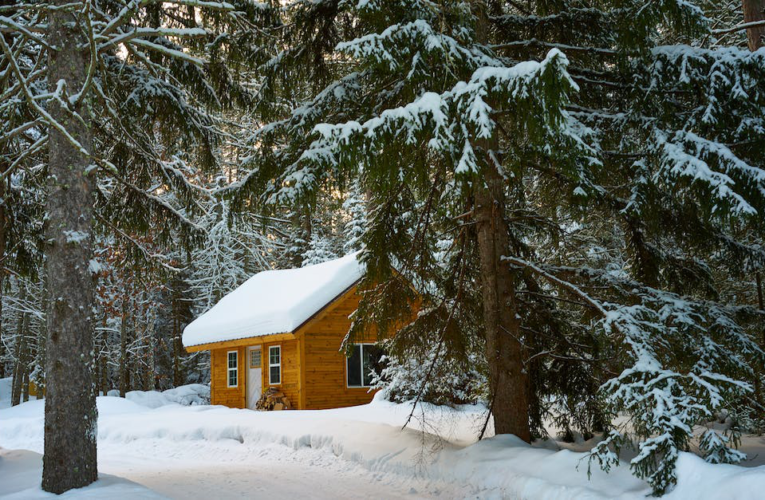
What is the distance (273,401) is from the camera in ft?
59.6

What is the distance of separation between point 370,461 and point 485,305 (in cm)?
309

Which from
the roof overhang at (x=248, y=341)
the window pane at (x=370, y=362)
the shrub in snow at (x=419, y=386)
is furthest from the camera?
the window pane at (x=370, y=362)

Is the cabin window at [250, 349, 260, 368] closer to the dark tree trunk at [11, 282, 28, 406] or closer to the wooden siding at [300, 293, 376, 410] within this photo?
the wooden siding at [300, 293, 376, 410]

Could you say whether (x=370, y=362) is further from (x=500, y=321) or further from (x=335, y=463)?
(x=500, y=321)

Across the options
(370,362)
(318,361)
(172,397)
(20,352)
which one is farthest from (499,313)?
(20,352)

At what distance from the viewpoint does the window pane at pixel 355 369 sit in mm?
19062

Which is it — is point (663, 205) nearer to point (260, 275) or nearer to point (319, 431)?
point (319, 431)

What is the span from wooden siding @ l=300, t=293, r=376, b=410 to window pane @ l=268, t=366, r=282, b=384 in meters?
1.58

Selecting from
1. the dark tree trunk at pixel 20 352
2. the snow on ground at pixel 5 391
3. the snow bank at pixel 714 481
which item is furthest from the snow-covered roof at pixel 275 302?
the snow on ground at pixel 5 391

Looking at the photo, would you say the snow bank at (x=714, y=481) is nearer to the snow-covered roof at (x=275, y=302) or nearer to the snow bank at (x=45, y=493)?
the snow bank at (x=45, y=493)

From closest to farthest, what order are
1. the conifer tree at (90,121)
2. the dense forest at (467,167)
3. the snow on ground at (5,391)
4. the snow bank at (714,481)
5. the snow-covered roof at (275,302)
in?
the snow bank at (714,481)
the dense forest at (467,167)
the conifer tree at (90,121)
the snow-covered roof at (275,302)
the snow on ground at (5,391)

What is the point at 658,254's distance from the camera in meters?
8.23

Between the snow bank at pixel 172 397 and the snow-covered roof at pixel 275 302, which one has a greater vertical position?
the snow-covered roof at pixel 275 302

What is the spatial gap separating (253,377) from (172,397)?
7.74m
